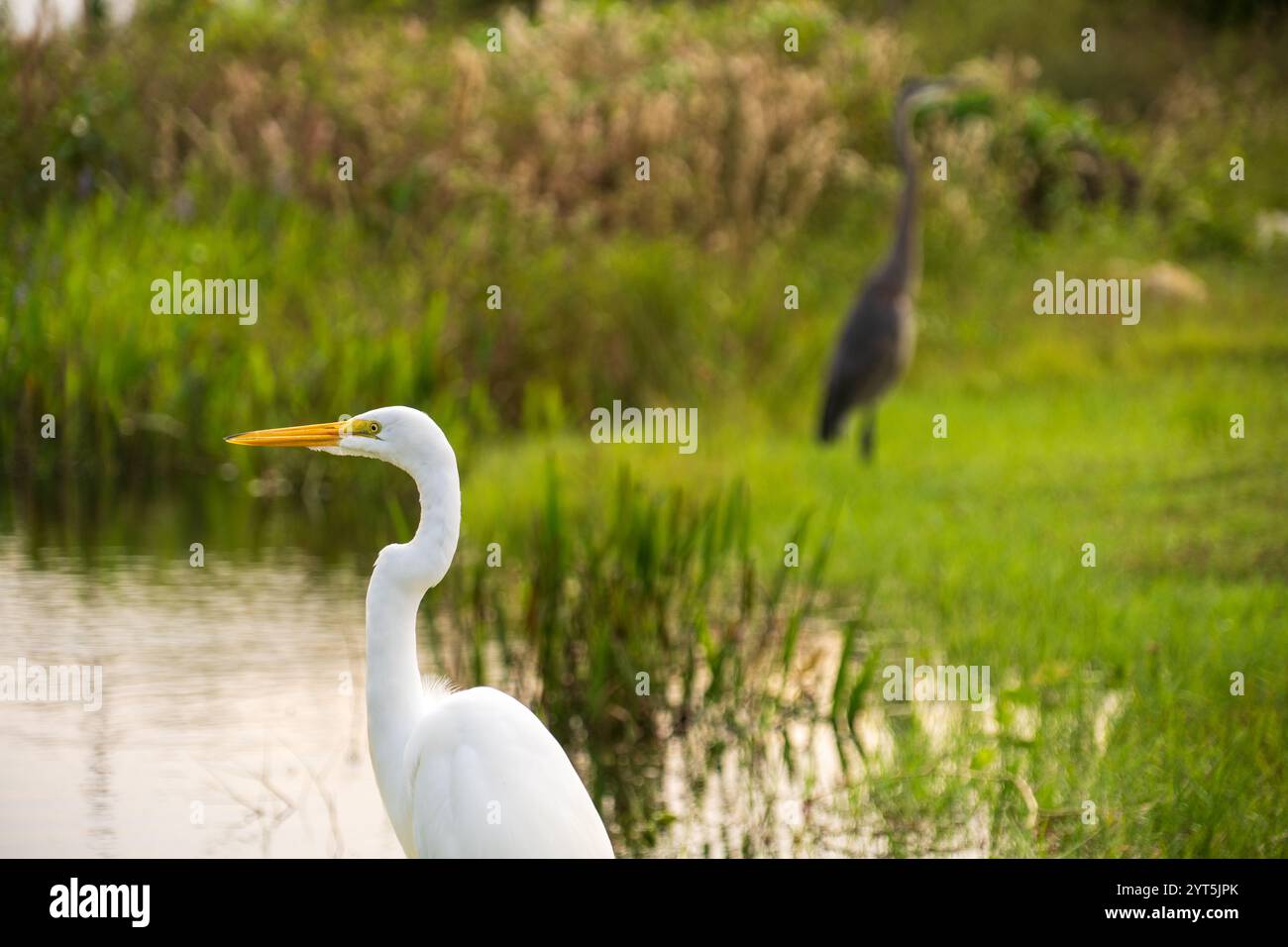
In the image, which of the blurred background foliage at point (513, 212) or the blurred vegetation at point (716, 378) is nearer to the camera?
the blurred vegetation at point (716, 378)

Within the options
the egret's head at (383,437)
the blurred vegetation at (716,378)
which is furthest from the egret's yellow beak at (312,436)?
the blurred vegetation at (716,378)

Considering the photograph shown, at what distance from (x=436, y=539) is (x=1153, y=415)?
7.68 metres

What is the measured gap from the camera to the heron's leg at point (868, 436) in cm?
1001

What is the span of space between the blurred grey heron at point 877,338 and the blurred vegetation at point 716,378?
1.18 ft

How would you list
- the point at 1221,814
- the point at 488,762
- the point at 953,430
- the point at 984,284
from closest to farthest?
the point at 488,762, the point at 1221,814, the point at 953,430, the point at 984,284

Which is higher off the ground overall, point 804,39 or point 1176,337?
point 804,39

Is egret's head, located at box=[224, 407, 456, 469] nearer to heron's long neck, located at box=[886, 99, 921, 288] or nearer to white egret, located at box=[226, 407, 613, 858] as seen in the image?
white egret, located at box=[226, 407, 613, 858]

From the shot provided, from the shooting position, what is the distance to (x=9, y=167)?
37.2ft

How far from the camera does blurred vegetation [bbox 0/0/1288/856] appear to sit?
5.79 meters

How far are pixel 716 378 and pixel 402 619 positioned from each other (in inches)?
268

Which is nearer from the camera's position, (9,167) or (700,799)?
(700,799)

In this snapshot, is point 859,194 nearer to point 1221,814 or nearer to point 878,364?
point 878,364

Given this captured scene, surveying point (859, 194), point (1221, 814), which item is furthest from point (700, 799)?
point (859, 194)

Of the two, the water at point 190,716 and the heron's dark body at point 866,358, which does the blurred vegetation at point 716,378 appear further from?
the water at point 190,716
